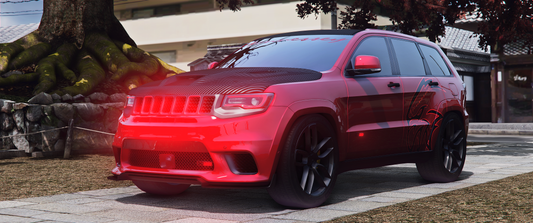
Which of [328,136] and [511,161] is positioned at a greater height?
[328,136]

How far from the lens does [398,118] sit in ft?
18.6

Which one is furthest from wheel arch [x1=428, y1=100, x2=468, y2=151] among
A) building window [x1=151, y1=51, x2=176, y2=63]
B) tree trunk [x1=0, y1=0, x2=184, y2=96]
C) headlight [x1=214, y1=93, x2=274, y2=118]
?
building window [x1=151, y1=51, x2=176, y2=63]

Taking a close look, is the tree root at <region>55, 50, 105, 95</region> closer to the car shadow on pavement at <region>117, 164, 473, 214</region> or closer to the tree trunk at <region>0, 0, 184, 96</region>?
the tree trunk at <region>0, 0, 184, 96</region>

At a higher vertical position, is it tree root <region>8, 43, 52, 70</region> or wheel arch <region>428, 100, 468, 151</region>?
tree root <region>8, 43, 52, 70</region>

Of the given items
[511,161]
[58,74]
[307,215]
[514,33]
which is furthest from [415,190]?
[58,74]

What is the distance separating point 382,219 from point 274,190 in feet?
2.90

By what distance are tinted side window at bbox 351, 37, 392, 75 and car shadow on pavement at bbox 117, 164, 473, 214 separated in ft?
4.17

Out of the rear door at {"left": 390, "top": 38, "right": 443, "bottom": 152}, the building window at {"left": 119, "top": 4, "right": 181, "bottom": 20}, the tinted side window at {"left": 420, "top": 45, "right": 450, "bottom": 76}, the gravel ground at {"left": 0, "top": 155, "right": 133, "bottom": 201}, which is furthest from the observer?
the building window at {"left": 119, "top": 4, "right": 181, "bottom": 20}

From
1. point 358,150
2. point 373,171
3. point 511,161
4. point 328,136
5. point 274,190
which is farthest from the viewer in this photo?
point 511,161

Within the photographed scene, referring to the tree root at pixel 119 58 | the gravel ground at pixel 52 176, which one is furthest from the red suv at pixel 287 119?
the tree root at pixel 119 58

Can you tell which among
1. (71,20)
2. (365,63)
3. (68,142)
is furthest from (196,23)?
(365,63)

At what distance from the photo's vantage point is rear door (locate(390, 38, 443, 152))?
5.84m

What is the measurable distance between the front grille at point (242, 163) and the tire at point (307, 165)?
8.4 inches

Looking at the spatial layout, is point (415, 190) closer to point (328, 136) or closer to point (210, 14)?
point (328, 136)
